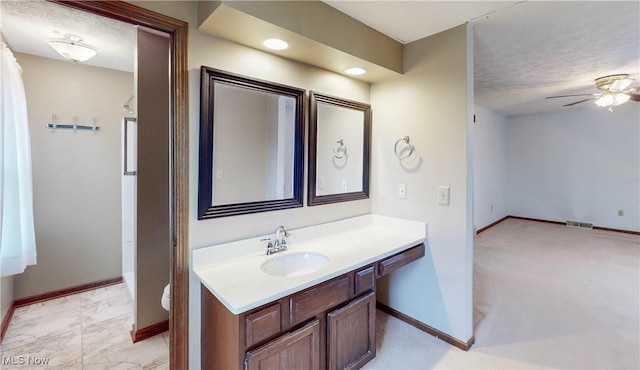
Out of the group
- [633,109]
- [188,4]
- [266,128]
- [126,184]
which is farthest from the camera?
[633,109]

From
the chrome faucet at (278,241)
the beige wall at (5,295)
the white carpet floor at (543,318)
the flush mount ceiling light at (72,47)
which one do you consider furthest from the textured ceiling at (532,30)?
the beige wall at (5,295)

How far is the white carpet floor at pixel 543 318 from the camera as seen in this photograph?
1.87m

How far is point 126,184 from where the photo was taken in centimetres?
290

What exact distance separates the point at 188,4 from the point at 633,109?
7.11 meters

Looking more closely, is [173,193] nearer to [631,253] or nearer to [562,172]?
[631,253]

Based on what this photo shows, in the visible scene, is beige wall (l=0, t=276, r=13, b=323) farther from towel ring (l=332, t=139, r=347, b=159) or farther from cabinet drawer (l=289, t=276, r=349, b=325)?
towel ring (l=332, t=139, r=347, b=159)

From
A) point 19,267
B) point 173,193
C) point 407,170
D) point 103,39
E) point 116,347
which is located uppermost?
point 103,39

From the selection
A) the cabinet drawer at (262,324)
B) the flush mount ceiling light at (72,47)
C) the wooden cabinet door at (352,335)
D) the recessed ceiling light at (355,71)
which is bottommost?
the wooden cabinet door at (352,335)

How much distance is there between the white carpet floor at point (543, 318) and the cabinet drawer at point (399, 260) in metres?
0.62

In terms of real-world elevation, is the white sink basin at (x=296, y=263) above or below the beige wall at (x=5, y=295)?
above

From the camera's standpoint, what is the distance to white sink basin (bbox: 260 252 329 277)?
174 cm

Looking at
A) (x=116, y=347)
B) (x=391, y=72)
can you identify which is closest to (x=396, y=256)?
(x=391, y=72)

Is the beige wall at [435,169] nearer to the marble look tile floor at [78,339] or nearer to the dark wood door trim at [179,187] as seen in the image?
the dark wood door trim at [179,187]

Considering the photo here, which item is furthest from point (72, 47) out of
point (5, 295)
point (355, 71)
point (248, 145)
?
point (355, 71)
